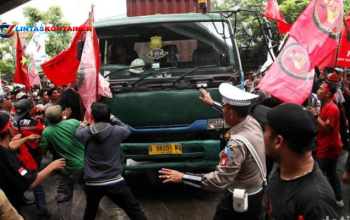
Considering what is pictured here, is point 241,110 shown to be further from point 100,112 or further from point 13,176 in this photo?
point 13,176

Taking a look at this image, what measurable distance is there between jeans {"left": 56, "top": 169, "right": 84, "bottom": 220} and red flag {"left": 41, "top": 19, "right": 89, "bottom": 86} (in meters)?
1.70

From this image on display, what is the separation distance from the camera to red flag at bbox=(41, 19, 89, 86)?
5.31 m

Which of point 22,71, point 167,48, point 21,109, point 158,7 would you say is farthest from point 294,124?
point 158,7

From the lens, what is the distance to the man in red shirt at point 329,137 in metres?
4.33

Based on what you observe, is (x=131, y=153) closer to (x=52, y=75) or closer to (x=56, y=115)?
(x=56, y=115)

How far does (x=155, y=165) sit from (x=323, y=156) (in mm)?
2246

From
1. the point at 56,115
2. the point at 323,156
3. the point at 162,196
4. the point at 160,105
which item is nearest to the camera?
the point at 56,115

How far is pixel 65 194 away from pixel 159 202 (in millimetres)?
1453

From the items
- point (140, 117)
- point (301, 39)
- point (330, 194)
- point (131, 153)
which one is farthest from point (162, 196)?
point (330, 194)

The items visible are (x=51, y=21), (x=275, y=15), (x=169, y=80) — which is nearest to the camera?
(x=169, y=80)

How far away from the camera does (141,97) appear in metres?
4.83

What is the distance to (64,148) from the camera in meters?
4.17

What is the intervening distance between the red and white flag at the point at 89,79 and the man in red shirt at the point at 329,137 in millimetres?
2836

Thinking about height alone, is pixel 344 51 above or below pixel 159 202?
above
